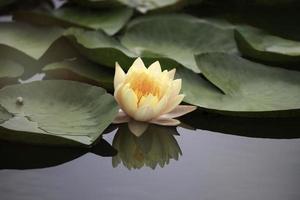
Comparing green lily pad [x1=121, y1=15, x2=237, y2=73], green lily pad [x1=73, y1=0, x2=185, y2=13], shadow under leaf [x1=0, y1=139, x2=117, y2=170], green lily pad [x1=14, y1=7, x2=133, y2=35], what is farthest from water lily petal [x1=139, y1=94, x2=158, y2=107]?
green lily pad [x1=73, y1=0, x2=185, y2=13]

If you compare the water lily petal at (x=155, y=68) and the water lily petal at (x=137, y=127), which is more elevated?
the water lily petal at (x=155, y=68)

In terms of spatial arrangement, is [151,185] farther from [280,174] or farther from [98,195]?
[280,174]

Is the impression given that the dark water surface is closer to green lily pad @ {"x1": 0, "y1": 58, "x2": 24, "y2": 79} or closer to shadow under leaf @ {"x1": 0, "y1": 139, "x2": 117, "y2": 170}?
shadow under leaf @ {"x1": 0, "y1": 139, "x2": 117, "y2": 170}

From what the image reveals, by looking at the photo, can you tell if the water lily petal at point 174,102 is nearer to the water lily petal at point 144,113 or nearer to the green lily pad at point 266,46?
the water lily petal at point 144,113

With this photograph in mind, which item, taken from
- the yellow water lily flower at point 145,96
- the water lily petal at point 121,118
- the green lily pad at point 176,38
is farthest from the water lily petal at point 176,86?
the green lily pad at point 176,38

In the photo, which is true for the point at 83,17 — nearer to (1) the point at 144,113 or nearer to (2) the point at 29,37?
(2) the point at 29,37

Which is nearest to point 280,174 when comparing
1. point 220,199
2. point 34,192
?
point 220,199
